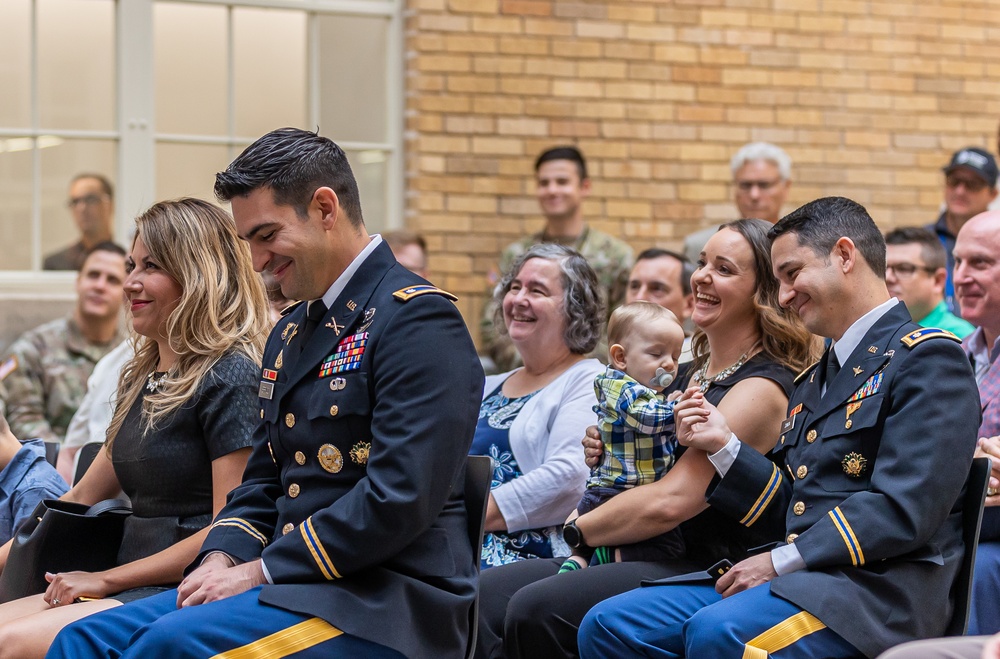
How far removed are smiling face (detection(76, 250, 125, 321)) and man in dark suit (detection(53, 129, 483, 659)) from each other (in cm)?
313

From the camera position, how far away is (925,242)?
5.24 m

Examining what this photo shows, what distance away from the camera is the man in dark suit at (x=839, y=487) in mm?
2822

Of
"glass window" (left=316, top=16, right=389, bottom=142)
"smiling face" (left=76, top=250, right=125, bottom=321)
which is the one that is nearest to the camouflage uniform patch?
"smiling face" (left=76, top=250, right=125, bottom=321)

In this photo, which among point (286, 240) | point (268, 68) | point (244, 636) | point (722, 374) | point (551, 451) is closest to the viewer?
point (244, 636)

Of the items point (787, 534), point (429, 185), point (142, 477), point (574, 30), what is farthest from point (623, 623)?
point (574, 30)

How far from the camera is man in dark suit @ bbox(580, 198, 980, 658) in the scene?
2822 millimetres

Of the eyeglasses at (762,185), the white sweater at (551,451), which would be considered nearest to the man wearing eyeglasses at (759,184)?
the eyeglasses at (762,185)

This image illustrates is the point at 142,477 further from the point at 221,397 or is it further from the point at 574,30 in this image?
the point at 574,30

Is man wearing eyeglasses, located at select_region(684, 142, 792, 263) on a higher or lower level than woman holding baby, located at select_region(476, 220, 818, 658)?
higher

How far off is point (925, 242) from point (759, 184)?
1377 mm

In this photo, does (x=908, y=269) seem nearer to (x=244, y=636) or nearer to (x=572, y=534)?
(x=572, y=534)

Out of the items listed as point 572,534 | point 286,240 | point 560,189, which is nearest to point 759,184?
point 560,189

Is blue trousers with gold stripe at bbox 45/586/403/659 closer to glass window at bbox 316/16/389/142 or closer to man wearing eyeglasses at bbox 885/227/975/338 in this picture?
man wearing eyeglasses at bbox 885/227/975/338

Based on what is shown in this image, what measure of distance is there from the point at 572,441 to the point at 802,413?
0.91 m
